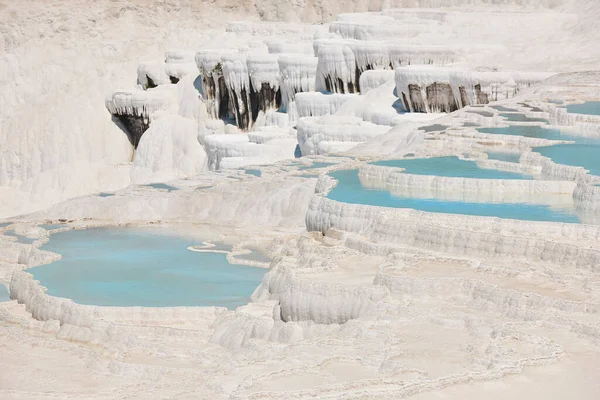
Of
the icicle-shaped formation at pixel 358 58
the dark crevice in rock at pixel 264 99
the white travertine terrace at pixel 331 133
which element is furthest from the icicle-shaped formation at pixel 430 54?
the dark crevice in rock at pixel 264 99

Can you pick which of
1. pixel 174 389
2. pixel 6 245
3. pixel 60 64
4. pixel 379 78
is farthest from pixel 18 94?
pixel 174 389

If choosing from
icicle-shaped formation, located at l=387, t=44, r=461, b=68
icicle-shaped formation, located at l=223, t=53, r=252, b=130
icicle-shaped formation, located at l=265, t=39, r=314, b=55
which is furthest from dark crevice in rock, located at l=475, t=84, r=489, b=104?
icicle-shaped formation, located at l=223, t=53, r=252, b=130

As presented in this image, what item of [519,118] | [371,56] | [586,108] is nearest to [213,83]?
[371,56]

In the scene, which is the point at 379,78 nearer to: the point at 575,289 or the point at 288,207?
the point at 288,207

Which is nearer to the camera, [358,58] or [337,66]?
[358,58]

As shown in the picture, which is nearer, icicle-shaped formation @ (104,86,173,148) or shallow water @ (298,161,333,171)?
shallow water @ (298,161,333,171)

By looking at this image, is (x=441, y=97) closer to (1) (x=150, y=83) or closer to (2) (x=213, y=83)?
(2) (x=213, y=83)

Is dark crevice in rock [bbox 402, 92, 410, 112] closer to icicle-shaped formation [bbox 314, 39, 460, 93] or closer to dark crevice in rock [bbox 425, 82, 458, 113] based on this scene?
dark crevice in rock [bbox 425, 82, 458, 113]
